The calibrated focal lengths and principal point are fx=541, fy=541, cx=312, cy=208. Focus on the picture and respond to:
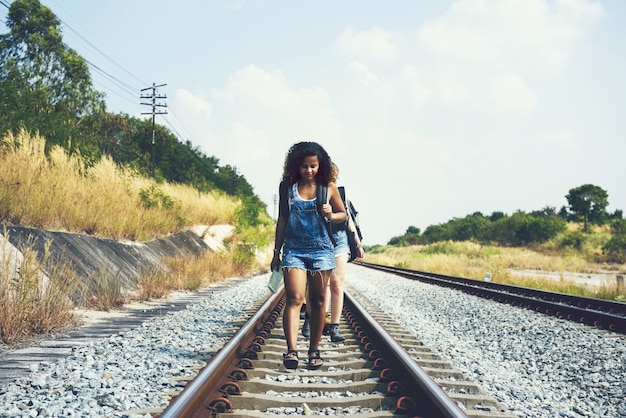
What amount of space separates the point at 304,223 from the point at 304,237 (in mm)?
104

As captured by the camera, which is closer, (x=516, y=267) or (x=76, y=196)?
(x=76, y=196)

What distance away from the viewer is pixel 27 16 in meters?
45.3

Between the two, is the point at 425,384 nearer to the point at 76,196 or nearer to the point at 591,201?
the point at 76,196

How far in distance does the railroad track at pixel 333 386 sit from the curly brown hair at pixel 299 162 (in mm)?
1472

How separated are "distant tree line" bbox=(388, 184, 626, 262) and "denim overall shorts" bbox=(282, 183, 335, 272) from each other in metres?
36.6

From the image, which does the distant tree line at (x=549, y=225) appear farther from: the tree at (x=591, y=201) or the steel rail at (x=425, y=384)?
the steel rail at (x=425, y=384)

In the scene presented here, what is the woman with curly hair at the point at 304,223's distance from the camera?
4.00 metres

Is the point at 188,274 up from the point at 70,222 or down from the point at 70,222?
down

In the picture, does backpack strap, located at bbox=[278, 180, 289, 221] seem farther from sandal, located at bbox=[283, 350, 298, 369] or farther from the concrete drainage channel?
the concrete drainage channel

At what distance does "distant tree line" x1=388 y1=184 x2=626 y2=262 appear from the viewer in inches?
1786

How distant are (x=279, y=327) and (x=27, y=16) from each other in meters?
48.5

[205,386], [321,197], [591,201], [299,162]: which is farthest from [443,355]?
[591,201]

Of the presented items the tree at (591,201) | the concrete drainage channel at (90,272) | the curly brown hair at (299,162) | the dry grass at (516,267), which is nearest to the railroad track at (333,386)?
the curly brown hair at (299,162)

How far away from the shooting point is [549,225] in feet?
161
